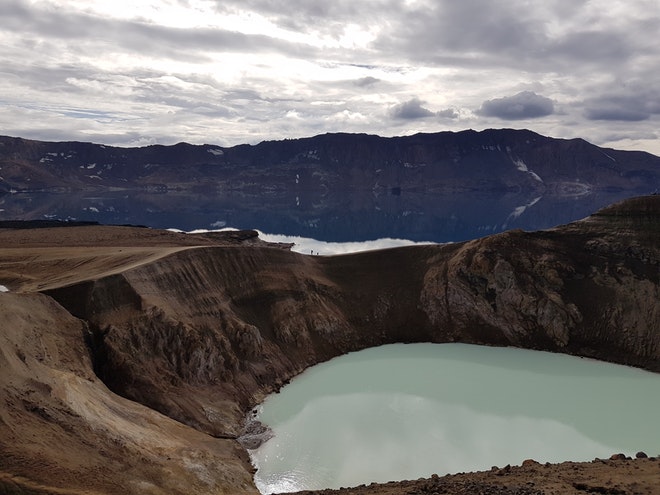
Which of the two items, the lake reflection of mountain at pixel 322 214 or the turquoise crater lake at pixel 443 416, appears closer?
the turquoise crater lake at pixel 443 416

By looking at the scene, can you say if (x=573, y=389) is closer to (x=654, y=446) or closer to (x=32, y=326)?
(x=654, y=446)

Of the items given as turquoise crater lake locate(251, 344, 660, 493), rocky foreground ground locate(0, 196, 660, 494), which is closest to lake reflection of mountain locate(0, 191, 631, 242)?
rocky foreground ground locate(0, 196, 660, 494)

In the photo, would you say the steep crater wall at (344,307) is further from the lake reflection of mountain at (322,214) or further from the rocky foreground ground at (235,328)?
the lake reflection of mountain at (322,214)

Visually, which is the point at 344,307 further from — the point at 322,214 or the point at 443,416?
the point at 322,214

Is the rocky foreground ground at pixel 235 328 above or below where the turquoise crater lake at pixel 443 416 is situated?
above

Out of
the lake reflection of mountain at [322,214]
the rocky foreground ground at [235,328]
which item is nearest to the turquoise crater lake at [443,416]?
the rocky foreground ground at [235,328]

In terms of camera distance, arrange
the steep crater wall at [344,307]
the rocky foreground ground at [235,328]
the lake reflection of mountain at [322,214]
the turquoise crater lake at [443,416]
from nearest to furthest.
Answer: the rocky foreground ground at [235,328], the turquoise crater lake at [443,416], the steep crater wall at [344,307], the lake reflection of mountain at [322,214]

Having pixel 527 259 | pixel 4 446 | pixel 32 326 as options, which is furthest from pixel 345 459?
pixel 527 259
